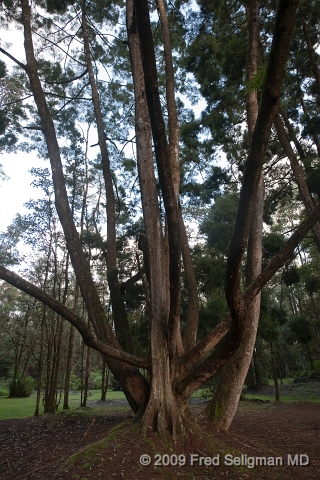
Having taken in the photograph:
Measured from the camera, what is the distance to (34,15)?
23.4 feet

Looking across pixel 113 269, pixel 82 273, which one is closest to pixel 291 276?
pixel 113 269

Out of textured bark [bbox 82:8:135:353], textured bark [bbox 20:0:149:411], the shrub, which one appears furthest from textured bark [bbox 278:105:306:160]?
the shrub

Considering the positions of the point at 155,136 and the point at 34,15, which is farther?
the point at 34,15

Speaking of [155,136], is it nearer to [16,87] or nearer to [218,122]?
[218,122]

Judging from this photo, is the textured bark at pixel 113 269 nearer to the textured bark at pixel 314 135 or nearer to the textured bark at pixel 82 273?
the textured bark at pixel 82 273

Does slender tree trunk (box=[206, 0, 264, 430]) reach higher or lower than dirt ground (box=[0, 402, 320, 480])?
higher

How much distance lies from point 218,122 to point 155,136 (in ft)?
17.2

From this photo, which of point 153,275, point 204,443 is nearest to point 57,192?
point 153,275

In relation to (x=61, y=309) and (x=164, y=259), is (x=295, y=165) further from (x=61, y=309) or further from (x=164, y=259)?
(x=61, y=309)

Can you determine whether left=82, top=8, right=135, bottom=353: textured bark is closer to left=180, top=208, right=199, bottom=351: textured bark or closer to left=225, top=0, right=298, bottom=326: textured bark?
left=180, top=208, right=199, bottom=351: textured bark

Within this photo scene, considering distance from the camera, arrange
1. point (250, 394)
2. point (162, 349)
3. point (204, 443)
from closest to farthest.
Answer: point (204, 443)
point (162, 349)
point (250, 394)

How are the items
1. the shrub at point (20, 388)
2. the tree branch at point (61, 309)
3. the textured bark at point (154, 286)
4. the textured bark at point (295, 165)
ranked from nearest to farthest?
the tree branch at point (61, 309)
the textured bark at point (154, 286)
the textured bark at point (295, 165)
the shrub at point (20, 388)

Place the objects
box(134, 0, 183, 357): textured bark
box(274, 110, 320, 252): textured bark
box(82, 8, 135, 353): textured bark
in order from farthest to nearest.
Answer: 1. box(274, 110, 320, 252): textured bark
2. box(82, 8, 135, 353): textured bark
3. box(134, 0, 183, 357): textured bark

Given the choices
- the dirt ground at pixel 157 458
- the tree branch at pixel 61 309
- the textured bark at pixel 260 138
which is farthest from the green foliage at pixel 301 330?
the textured bark at pixel 260 138
